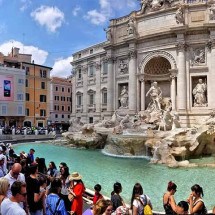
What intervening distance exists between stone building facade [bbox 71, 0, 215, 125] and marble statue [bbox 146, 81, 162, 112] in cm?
116

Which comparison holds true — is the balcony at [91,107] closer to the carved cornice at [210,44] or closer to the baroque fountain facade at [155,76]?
the baroque fountain facade at [155,76]

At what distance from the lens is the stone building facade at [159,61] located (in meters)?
24.2

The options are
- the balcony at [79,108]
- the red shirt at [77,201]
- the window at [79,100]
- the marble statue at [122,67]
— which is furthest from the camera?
the window at [79,100]

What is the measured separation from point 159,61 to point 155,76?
1.44 metres

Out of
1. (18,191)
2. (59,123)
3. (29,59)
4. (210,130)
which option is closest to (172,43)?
(210,130)

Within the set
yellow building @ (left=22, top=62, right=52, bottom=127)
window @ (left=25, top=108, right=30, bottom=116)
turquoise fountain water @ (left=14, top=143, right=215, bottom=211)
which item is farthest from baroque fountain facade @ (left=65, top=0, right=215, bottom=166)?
A: yellow building @ (left=22, top=62, right=52, bottom=127)

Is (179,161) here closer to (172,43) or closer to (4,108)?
(172,43)

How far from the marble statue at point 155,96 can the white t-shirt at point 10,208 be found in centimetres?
2236

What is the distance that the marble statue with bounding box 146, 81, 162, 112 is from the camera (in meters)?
25.5

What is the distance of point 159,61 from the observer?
2725cm

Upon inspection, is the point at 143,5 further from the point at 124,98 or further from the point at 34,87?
the point at 34,87

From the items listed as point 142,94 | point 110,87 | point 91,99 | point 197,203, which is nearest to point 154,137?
point 142,94

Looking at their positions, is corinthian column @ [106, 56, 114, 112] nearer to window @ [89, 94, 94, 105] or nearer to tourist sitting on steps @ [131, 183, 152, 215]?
window @ [89, 94, 94, 105]

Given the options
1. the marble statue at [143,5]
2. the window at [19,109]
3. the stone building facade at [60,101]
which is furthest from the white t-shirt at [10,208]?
the stone building facade at [60,101]
